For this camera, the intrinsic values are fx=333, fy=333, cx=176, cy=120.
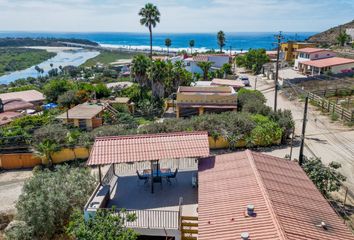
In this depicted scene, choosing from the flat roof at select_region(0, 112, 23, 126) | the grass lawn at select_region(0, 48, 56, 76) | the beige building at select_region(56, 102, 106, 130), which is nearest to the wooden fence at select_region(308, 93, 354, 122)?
the beige building at select_region(56, 102, 106, 130)

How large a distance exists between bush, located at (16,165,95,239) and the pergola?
157cm

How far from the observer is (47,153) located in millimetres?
26625

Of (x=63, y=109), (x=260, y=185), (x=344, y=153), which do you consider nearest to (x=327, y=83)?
(x=344, y=153)

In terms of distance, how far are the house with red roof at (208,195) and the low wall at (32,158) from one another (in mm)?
8849

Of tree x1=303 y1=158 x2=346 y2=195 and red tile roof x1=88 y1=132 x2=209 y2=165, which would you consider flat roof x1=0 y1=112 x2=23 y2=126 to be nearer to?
red tile roof x1=88 y1=132 x2=209 y2=165

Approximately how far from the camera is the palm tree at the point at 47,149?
26438mm

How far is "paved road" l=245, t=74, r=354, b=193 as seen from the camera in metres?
24.0

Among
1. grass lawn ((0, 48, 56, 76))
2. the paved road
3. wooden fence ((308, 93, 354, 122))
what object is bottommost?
grass lawn ((0, 48, 56, 76))

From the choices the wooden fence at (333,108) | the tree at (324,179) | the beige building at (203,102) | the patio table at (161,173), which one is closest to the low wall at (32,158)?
the patio table at (161,173)

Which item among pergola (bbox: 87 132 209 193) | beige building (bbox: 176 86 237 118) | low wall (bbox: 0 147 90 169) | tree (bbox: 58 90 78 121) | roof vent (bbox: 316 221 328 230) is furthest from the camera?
tree (bbox: 58 90 78 121)

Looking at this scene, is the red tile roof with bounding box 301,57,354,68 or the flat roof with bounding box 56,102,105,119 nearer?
the flat roof with bounding box 56,102,105,119

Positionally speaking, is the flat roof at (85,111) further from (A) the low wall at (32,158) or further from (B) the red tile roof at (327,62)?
(B) the red tile roof at (327,62)

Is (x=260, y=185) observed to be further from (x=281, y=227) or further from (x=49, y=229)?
(x=49, y=229)

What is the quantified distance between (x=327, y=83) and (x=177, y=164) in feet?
128
